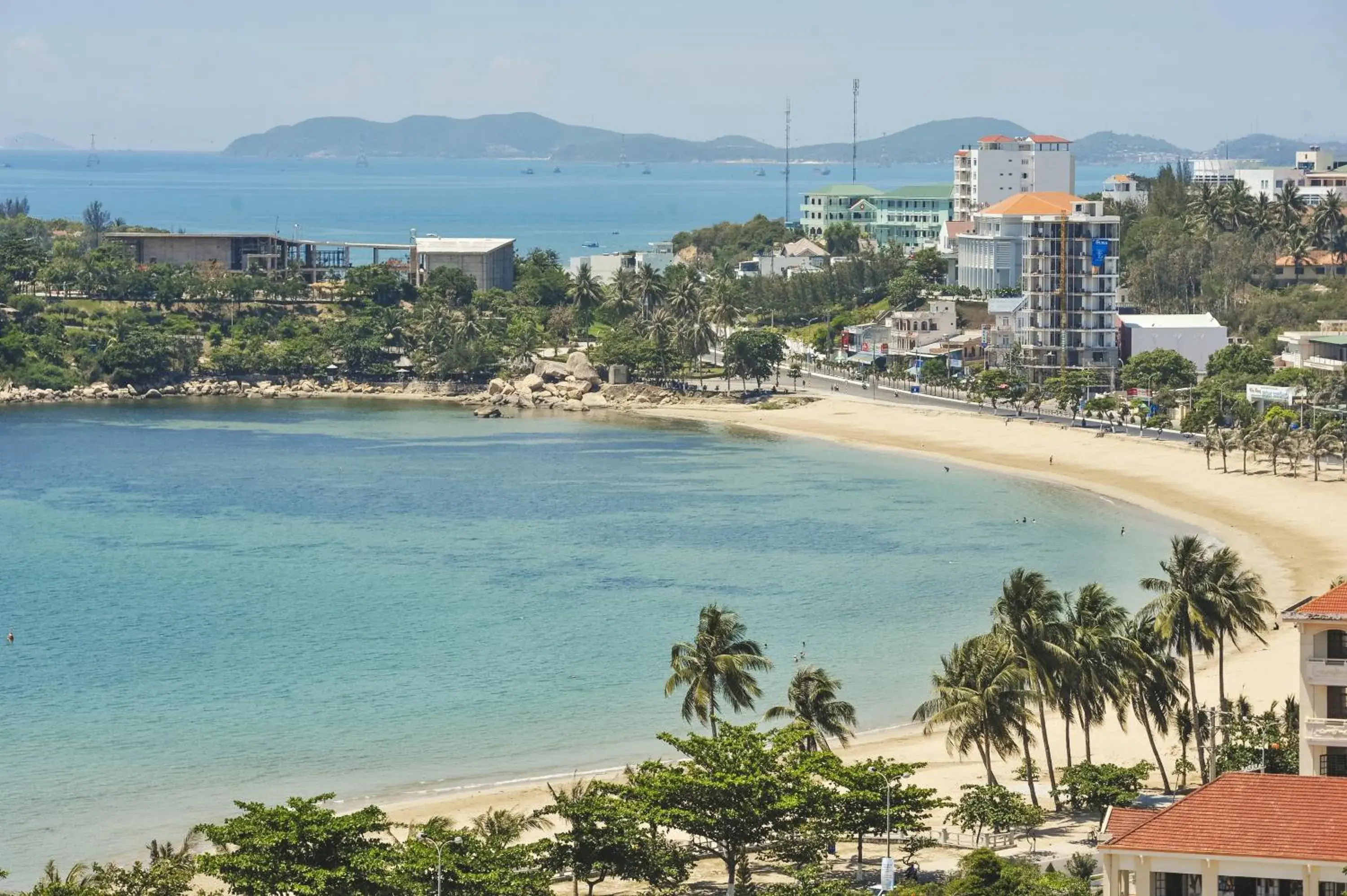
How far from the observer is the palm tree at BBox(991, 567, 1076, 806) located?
140ft

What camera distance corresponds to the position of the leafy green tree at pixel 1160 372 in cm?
11344

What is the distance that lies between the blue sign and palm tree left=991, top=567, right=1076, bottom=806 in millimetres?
82429

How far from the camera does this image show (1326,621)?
110 ft

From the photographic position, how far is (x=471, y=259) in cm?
15738

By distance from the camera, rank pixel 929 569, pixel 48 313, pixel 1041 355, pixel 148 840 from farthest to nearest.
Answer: pixel 48 313, pixel 1041 355, pixel 929 569, pixel 148 840

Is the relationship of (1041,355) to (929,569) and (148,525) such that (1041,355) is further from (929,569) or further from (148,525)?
(148,525)

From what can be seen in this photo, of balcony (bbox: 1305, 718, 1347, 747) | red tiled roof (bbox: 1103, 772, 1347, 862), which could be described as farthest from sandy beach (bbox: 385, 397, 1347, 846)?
red tiled roof (bbox: 1103, 772, 1347, 862)

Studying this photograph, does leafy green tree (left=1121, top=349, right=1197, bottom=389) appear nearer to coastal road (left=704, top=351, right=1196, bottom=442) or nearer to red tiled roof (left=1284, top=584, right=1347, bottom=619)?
coastal road (left=704, top=351, right=1196, bottom=442)

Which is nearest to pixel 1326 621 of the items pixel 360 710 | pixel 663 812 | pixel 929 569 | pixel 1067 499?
pixel 663 812

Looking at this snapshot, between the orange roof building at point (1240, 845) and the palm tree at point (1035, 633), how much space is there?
13.3 m

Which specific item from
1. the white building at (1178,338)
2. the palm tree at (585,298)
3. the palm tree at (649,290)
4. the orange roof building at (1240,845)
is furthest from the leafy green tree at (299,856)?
the palm tree at (585,298)

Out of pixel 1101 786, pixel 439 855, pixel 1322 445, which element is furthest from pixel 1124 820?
pixel 1322 445

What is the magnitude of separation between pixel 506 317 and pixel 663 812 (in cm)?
11268

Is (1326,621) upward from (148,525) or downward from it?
upward
